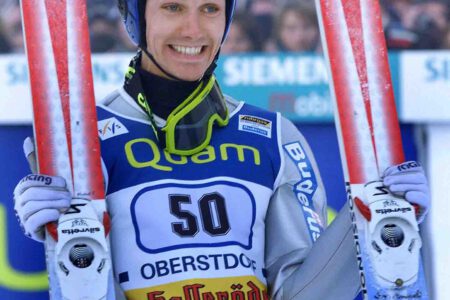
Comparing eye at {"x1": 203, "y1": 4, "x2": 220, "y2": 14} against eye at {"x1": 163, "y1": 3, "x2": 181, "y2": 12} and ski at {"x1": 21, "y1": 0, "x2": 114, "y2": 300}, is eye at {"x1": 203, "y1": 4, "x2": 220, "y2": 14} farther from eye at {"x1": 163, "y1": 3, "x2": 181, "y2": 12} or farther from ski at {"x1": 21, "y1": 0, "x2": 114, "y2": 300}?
ski at {"x1": 21, "y1": 0, "x2": 114, "y2": 300}

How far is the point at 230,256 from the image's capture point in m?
3.09

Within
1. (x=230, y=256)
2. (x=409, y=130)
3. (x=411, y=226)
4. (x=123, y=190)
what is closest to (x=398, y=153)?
(x=411, y=226)

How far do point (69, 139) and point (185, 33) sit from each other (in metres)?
0.40

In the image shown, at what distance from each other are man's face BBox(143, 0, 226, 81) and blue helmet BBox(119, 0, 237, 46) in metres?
0.02

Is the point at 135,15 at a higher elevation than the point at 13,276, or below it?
higher

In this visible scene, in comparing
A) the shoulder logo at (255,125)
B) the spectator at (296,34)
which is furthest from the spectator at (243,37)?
the shoulder logo at (255,125)

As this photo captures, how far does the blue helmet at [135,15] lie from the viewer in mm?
3166

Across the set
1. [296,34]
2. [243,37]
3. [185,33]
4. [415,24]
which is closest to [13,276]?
[185,33]

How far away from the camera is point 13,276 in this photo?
4887 mm

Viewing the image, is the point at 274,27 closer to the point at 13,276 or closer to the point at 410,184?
the point at 13,276

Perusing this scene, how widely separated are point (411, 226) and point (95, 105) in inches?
33.7

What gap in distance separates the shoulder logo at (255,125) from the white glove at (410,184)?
40cm

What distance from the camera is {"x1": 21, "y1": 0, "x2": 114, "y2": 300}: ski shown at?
2.86m

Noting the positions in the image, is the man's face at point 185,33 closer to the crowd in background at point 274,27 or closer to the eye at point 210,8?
the eye at point 210,8
